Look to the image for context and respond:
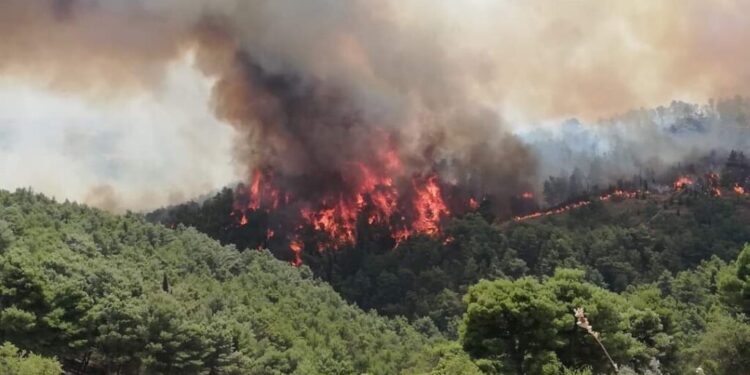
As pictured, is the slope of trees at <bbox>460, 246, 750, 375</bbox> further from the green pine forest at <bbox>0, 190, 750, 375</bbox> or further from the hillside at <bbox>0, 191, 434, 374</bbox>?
the hillside at <bbox>0, 191, 434, 374</bbox>

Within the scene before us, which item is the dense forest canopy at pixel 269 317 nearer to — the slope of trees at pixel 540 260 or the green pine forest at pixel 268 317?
the green pine forest at pixel 268 317

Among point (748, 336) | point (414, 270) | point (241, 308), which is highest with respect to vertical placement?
point (414, 270)

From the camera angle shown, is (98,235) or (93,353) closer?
(93,353)

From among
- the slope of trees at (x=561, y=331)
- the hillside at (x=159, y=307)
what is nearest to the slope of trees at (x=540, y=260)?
the hillside at (x=159, y=307)

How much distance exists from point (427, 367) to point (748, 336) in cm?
2943

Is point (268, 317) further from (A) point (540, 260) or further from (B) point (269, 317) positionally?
(A) point (540, 260)

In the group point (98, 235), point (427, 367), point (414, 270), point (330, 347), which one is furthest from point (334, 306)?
point (414, 270)

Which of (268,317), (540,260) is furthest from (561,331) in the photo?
(540,260)

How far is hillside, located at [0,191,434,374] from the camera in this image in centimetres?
6300

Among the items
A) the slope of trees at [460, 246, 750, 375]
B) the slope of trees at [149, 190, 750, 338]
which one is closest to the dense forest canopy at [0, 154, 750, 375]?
the slope of trees at [460, 246, 750, 375]

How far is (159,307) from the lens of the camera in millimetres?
67062

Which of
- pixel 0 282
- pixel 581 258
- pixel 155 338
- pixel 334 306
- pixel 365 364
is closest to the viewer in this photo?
pixel 0 282

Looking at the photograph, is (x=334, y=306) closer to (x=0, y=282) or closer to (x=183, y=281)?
(x=183, y=281)

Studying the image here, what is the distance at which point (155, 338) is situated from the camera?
217 feet
